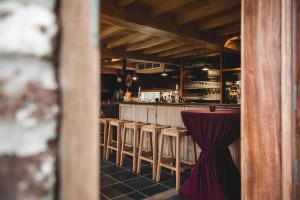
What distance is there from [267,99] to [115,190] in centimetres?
252

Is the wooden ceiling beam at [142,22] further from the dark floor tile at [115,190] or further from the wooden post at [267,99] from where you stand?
the dark floor tile at [115,190]

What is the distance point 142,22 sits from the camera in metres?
3.75

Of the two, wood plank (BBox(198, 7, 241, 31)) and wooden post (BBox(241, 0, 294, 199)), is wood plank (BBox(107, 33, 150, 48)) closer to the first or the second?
wood plank (BBox(198, 7, 241, 31))

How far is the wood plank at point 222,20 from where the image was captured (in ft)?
12.4

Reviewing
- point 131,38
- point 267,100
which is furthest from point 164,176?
point 131,38

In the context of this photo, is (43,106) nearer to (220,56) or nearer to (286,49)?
(286,49)

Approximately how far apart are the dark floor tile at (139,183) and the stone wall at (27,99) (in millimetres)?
3031

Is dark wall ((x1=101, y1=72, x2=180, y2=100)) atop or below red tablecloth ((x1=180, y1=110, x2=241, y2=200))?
atop

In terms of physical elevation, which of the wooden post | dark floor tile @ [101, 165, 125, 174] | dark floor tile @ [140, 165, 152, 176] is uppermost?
the wooden post

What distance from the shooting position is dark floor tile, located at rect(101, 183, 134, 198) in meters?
3.04

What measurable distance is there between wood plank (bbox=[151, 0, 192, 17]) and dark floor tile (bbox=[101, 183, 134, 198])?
9.38 ft

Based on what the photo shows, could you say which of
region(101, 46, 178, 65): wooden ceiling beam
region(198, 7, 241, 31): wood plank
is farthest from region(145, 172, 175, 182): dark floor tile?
region(101, 46, 178, 65): wooden ceiling beam

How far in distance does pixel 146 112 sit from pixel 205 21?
2.23 meters

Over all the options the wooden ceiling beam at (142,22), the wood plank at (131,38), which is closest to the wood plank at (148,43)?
the wood plank at (131,38)
